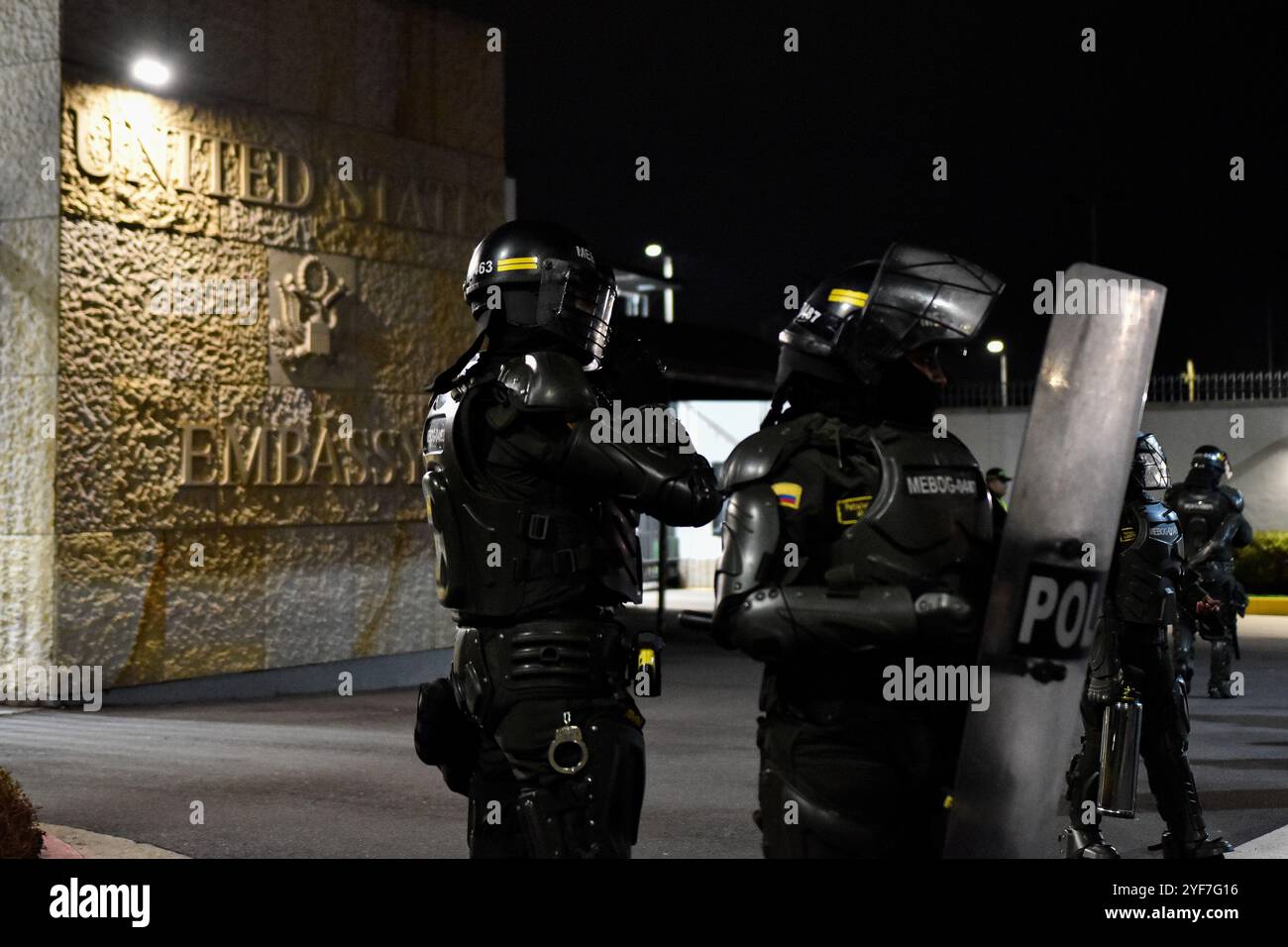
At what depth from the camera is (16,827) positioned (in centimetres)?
557

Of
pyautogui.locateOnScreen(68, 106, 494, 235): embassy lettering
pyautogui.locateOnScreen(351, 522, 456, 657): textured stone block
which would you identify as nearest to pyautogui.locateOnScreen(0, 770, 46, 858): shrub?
pyautogui.locateOnScreen(68, 106, 494, 235): embassy lettering

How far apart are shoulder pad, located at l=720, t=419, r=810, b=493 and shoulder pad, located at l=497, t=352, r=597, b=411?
70 cm

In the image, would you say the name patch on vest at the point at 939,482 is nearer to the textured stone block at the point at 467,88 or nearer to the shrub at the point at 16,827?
the shrub at the point at 16,827

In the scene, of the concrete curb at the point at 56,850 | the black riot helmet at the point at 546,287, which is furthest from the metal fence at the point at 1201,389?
the black riot helmet at the point at 546,287

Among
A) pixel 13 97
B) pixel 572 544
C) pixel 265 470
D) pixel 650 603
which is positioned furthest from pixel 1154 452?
pixel 650 603

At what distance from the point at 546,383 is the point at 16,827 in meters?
2.99

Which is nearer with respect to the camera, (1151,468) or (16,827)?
(16,827)

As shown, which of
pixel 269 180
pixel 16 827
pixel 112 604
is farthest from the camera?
pixel 269 180

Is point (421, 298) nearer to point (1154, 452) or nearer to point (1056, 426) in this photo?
point (1154, 452)

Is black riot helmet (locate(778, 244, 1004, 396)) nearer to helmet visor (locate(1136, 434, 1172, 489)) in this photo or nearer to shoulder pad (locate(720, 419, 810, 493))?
shoulder pad (locate(720, 419, 810, 493))

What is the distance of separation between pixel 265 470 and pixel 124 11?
11.5 ft

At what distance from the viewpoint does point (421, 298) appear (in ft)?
43.3
